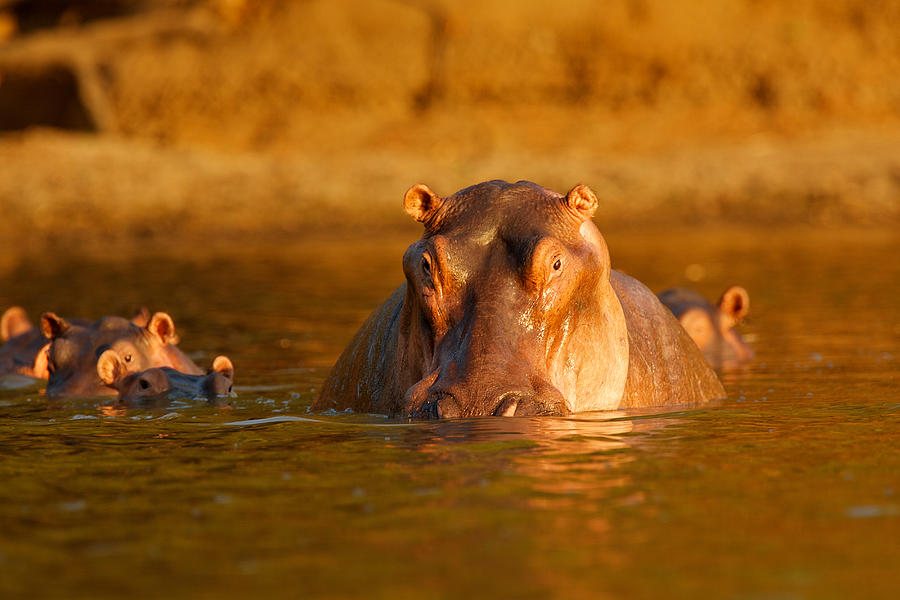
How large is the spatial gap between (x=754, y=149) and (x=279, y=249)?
846 cm

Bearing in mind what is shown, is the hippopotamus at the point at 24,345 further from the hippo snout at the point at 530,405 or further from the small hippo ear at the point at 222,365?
the hippo snout at the point at 530,405

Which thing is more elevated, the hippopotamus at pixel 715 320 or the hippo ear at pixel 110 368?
the hippopotamus at pixel 715 320

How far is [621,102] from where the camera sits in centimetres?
2755

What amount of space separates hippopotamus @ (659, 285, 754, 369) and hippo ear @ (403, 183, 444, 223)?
3.95 m

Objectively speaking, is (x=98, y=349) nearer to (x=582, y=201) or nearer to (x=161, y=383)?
(x=161, y=383)

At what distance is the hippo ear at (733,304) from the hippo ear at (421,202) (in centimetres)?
471

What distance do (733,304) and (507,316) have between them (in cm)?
525

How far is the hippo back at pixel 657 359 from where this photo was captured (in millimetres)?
6266

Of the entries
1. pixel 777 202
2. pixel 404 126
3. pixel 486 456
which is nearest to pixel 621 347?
pixel 486 456

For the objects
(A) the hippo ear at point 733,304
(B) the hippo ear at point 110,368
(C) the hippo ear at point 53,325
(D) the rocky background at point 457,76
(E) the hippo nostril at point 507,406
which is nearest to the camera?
(E) the hippo nostril at point 507,406

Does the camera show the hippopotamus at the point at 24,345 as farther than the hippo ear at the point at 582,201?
Yes

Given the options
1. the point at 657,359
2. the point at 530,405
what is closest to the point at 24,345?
the point at 657,359

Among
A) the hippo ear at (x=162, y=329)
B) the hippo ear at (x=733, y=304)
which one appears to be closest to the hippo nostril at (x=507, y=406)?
the hippo ear at (x=162, y=329)

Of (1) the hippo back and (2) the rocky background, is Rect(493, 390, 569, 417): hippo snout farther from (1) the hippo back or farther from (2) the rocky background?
(2) the rocky background
